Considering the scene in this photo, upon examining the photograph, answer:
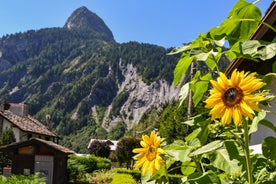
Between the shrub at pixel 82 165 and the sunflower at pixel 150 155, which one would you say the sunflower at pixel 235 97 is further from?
the shrub at pixel 82 165

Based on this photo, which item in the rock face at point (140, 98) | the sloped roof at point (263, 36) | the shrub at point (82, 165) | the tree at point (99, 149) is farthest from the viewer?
the rock face at point (140, 98)

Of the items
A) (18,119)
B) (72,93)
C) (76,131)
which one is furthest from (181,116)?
(72,93)

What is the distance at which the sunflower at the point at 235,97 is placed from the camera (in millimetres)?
1088

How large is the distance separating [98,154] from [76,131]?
4219 inches

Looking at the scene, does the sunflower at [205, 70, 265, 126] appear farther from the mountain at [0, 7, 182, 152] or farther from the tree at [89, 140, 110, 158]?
the mountain at [0, 7, 182, 152]

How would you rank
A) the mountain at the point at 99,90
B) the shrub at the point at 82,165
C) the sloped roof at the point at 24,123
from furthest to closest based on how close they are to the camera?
the mountain at the point at 99,90 → the sloped roof at the point at 24,123 → the shrub at the point at 82,165

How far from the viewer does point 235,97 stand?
1.11 metres

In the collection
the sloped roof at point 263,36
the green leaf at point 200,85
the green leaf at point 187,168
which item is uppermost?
the sloped roof at point 263,36

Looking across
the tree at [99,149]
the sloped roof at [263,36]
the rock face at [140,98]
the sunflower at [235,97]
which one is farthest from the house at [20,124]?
the rock face at [140,98]

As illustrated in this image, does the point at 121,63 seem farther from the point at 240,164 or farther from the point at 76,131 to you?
the point at 240,164

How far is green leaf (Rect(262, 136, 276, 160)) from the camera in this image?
1407 mm

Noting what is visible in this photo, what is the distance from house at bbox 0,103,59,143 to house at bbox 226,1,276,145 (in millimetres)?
39165

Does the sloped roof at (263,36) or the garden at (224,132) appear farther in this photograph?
the sloped roof at (263,36)

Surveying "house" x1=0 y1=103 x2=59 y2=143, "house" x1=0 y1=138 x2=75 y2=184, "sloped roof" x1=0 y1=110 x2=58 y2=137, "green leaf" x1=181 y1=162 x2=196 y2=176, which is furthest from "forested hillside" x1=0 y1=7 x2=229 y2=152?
"green leaf" x1=181 y1=162 x2=196 y2=176
